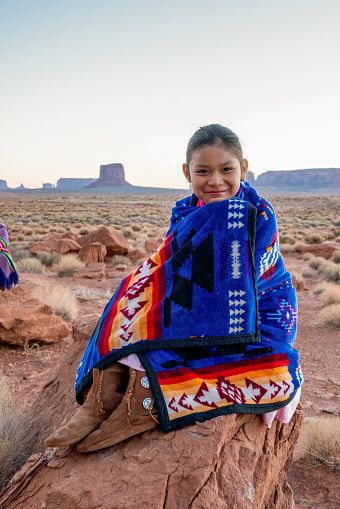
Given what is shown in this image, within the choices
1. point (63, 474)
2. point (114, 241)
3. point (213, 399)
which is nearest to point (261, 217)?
point (213, 399)

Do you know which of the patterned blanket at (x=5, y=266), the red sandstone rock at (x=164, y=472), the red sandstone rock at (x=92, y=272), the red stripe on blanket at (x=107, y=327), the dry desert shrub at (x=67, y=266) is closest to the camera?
the red sandstone rock at (x=164, y=472)

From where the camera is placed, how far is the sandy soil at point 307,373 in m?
2.96

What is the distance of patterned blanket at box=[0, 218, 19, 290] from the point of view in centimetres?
482

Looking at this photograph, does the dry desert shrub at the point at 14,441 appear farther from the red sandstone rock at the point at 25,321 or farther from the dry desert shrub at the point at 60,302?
the dry desert shrub at the point at 60,302

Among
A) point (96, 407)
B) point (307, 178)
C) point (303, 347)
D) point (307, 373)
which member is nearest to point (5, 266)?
point (96, 407)

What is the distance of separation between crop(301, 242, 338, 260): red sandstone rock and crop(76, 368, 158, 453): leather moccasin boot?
12.8m

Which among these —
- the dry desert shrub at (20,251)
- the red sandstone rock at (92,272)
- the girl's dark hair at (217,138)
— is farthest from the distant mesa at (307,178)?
the girl's dark hair at (217,138)

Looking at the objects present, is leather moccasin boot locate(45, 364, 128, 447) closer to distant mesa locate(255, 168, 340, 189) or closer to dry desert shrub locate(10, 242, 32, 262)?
dry desert shrub locate(10, 242, 32, 262)

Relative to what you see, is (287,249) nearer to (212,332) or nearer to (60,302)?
(60,302)

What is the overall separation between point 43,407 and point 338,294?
21.6ft

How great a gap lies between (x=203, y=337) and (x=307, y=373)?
383 cm

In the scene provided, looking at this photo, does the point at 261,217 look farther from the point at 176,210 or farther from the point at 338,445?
the point at 338,445

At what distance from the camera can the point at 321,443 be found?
3.30 metres

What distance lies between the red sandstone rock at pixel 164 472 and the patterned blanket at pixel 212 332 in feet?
0.34
